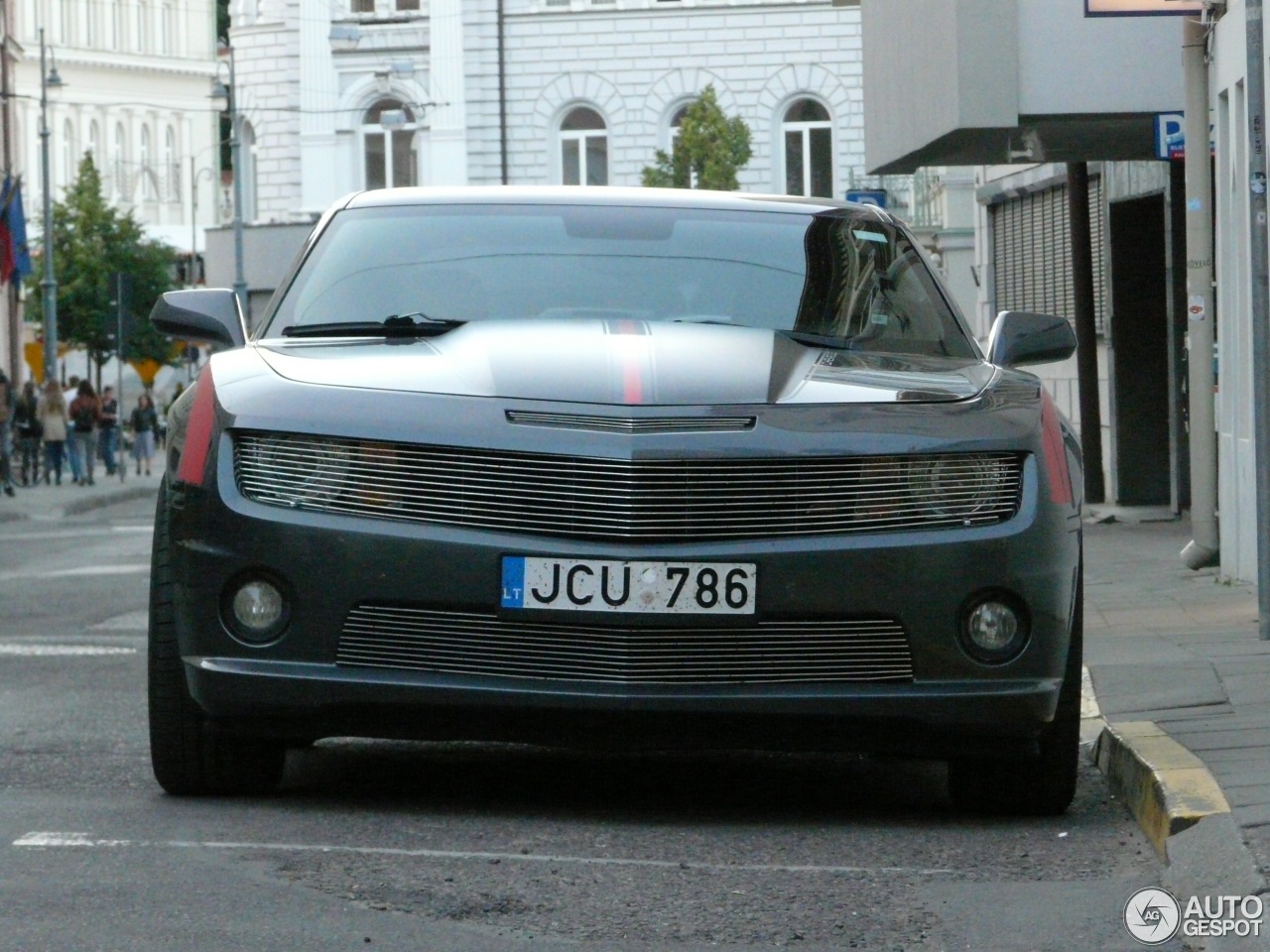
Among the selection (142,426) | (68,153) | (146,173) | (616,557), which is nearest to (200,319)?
(616,557)

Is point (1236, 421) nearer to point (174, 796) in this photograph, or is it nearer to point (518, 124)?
point (174, 796)

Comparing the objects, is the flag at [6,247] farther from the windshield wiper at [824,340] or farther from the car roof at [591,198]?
the windshield wiper at [824,340]

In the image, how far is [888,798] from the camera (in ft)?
21.8

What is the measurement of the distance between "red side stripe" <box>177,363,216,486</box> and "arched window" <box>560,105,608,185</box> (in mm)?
50012

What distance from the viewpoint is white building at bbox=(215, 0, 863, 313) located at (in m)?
55.1

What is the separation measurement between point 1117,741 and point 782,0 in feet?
163

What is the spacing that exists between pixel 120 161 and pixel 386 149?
190 feet

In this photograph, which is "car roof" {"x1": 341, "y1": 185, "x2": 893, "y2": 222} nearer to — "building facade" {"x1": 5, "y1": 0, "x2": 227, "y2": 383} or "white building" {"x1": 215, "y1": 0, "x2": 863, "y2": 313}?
"white building" {"x1": 215, "y1": 0, "x2": 863, "y2": 313}

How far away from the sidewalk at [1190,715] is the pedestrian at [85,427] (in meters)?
27.5

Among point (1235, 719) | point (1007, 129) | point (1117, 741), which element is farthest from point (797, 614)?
point (1007, 129)

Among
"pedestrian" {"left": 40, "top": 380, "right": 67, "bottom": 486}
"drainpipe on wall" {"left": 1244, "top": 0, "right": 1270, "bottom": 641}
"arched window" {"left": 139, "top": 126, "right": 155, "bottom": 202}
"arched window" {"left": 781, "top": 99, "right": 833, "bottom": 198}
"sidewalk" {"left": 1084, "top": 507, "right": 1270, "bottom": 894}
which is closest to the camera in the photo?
"sidewalk" {"left": 1084, "top": 507, "right": 1270, "bottom": 894}

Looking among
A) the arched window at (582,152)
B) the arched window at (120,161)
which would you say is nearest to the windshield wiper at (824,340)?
the arched window at (582,152)

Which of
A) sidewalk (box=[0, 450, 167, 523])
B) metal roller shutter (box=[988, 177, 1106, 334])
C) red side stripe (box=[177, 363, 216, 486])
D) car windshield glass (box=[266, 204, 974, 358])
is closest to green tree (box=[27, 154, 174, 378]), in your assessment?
sidewalk (box=[0, 450, 167, 523])

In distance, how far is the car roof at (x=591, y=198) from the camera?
736 cm
